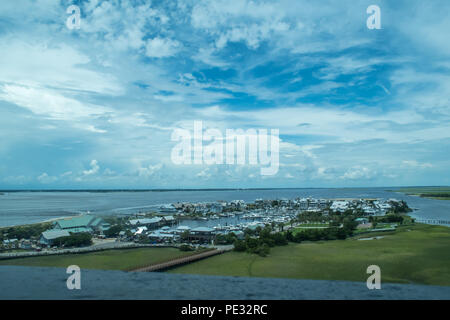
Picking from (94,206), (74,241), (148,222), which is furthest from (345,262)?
(94,206)

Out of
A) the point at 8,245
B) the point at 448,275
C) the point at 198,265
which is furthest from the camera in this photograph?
the point at 8,245

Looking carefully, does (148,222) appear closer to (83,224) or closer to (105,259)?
(83,224)

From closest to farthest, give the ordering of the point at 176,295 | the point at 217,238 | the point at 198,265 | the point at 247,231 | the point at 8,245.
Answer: the point at 176,295, the point at 198,265, the point at 8,245, the point at 217,238, the point at 247,231

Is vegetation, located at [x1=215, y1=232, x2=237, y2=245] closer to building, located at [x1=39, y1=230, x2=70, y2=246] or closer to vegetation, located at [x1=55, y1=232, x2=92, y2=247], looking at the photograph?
vegetation, located at [x1=55, y1=232, x2=92, y2=247]

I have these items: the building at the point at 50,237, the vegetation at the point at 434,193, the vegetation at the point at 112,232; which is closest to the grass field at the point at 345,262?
the building at the point at 50,237

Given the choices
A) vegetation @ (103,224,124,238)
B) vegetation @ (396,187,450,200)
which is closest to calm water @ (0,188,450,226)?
vegetation @ (396,187,450,200)

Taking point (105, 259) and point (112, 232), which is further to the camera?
point (112, 232)
